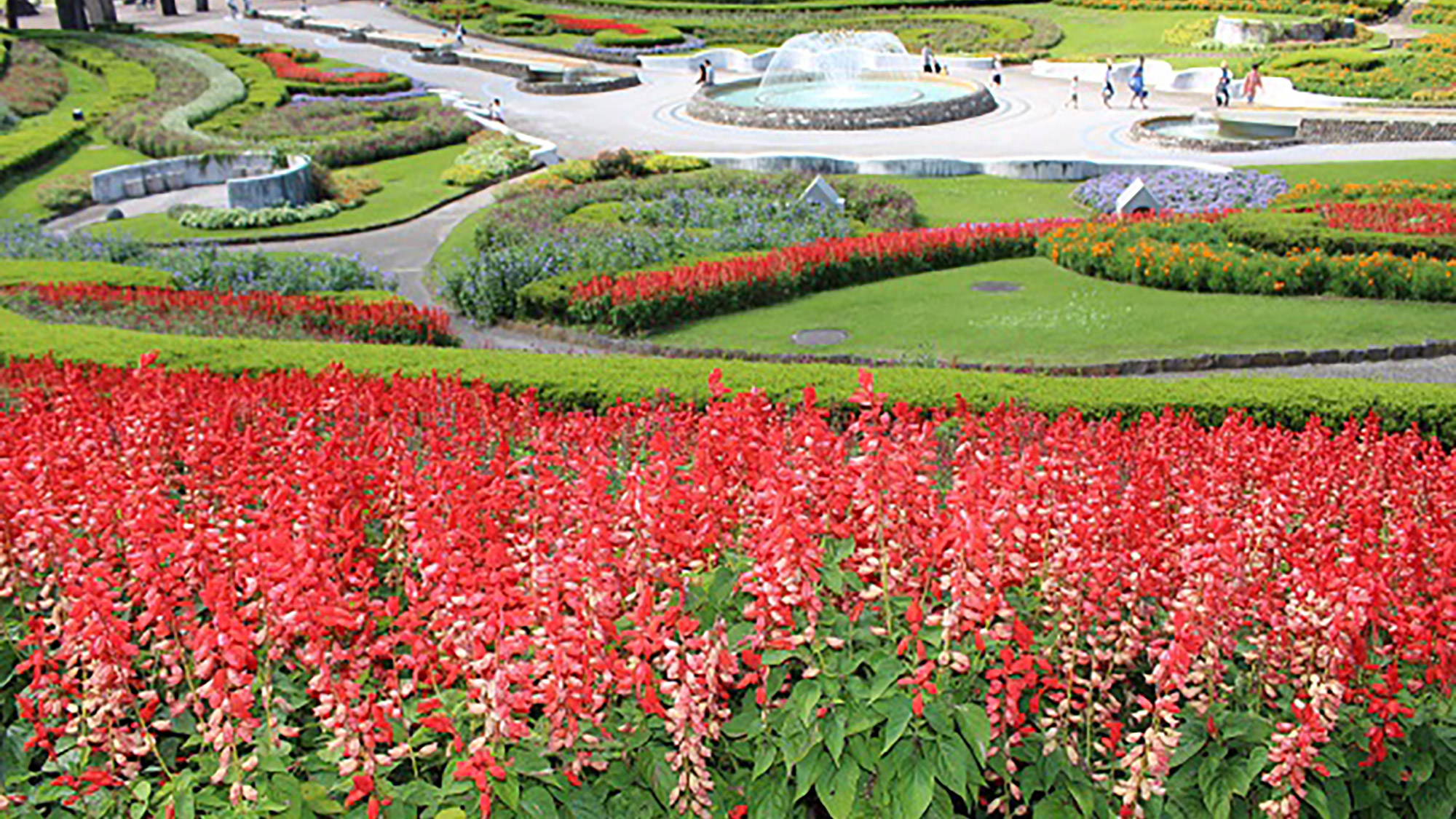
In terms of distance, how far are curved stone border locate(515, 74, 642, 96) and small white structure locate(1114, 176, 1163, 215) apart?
27582 millimetres

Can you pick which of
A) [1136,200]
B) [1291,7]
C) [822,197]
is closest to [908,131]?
[822,197]

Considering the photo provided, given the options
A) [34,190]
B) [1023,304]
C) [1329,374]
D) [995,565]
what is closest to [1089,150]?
[1023,304]

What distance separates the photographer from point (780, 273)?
60.3 ft

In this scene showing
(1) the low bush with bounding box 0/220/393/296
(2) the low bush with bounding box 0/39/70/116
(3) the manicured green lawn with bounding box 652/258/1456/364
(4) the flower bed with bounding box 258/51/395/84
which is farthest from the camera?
(4) the flower bed with bounding box 258/51/395/84

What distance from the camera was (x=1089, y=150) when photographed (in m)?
31.1

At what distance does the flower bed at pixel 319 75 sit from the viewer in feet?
149

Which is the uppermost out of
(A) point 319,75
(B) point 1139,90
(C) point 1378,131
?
(A) point 319,75

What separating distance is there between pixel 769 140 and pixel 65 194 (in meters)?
18.4

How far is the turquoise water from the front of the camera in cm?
3900

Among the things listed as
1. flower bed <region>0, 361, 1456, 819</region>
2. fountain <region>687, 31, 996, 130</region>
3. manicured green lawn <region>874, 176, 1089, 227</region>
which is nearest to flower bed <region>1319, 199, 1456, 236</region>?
manicured green lawn <region>874, 176, 1089, 227</region>

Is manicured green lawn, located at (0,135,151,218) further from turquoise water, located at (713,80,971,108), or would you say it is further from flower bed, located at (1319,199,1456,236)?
flower bed, located at (1319,199,1456,236)

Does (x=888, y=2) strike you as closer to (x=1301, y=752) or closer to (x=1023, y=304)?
(x=1023, y=304)

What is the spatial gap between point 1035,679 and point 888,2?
6025 centimetres

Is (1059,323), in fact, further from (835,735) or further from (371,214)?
(371,214)
